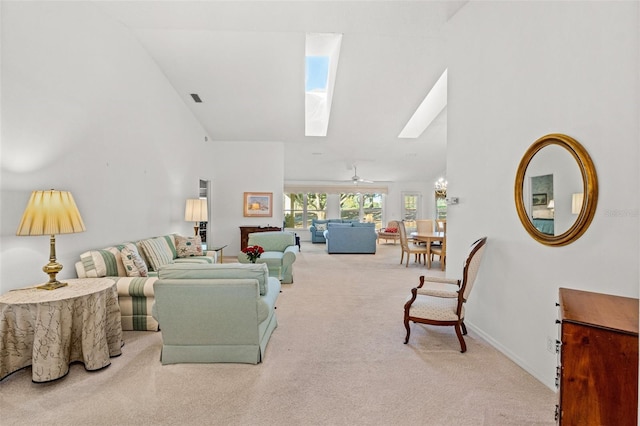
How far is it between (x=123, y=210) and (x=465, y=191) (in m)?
4.00

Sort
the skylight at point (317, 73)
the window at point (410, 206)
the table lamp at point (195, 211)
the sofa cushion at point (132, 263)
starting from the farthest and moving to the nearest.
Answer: the window at point (410, 206) < the table lamp at point (195, 211) < the skylight at point (317, 73) < the sofa cushion at point (132, 263)

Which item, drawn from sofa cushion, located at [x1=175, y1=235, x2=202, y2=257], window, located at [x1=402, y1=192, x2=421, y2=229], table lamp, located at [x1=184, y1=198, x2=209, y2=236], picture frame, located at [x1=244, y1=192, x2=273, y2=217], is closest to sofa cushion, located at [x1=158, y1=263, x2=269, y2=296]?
sofa cushion, located at [x1=175, y1=235, x2=202, y2=257]

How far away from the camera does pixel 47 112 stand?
8.97ft

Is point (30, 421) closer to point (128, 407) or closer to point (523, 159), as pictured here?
point (128, 407)

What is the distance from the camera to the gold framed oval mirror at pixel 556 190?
1.93m

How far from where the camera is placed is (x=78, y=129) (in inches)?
122

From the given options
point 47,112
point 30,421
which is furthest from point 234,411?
point 47,112

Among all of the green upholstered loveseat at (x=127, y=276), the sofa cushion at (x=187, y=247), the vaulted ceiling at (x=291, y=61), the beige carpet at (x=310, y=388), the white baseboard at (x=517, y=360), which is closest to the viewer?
the beige carpet at (x=310, y=388)

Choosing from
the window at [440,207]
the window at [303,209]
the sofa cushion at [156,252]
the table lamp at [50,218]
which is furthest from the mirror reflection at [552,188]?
the window at [440,207]

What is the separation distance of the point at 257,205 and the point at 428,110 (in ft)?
15.2

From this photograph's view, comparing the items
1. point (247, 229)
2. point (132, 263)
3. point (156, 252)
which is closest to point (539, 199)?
point (132, 263)

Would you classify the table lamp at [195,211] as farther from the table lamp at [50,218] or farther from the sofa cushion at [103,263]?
the table lamp at [50,218]

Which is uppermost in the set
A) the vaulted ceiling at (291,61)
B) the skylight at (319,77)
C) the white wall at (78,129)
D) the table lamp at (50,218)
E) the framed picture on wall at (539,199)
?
the skylight at (319,77)

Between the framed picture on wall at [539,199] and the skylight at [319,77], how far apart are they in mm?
3413
